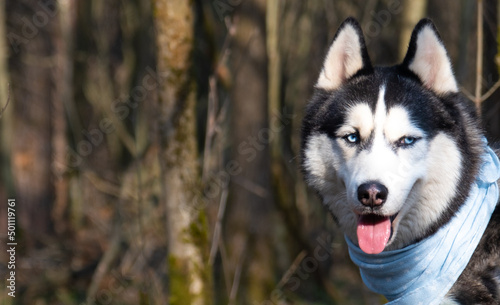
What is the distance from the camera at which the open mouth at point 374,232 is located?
12.0 ft

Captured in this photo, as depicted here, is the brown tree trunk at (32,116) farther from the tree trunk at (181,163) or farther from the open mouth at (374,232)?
the open mouth at (374,232)

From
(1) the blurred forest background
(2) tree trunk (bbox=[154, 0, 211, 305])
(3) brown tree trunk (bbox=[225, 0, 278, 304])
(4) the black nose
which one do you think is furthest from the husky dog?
(3) brown tree trunk (bbox=[225, 0, 278, 304])

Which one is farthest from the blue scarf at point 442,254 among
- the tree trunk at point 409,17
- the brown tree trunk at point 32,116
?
the brown tree trunk at point 32,116

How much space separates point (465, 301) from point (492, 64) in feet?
10.0

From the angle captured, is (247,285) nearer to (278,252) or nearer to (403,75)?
(278,252)

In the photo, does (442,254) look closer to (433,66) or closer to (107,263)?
(433,66)

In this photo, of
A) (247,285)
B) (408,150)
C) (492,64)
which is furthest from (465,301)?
(247,285)

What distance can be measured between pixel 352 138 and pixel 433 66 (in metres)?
0.72

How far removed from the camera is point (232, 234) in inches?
303

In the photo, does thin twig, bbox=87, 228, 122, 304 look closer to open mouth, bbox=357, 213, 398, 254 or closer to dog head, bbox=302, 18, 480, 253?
dog head, bbox=302, 18, 480, 253

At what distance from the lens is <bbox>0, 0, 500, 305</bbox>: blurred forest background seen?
4.81 meters

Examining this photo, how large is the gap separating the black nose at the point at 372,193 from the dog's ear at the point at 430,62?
2.97 feet

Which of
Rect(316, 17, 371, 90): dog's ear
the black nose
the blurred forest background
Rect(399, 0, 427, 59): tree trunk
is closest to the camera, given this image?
the black nose

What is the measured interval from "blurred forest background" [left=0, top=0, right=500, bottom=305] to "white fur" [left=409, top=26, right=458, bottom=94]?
4.34 feet
